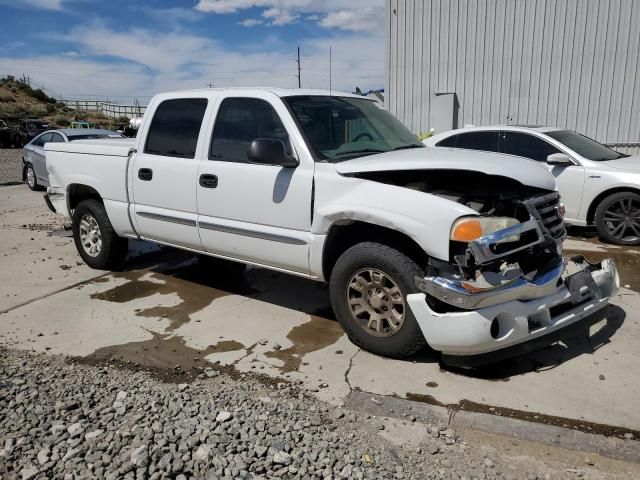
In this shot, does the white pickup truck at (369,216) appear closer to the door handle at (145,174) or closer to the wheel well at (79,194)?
the door handle at (145,174)

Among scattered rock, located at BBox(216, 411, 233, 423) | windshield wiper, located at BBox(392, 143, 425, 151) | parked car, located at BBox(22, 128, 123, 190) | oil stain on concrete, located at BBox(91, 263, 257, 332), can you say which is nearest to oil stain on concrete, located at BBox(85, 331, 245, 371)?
oil stain on concrete, located at BBox(91, 263, 257, 332)

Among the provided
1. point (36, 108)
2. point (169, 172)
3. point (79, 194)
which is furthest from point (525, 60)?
Result: point (36, 108)

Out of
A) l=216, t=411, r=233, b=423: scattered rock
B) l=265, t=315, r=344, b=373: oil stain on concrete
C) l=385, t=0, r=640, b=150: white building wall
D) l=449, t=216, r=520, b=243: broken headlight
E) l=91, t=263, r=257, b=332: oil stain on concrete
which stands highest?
l=385, t=0, r=640, b=150: white building wall

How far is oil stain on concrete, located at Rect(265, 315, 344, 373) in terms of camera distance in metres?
4.10

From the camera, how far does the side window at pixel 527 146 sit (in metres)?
7.73

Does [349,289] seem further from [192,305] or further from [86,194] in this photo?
[86,194]

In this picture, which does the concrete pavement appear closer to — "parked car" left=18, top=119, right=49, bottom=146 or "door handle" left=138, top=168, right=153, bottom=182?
"door handle" left=138, top=168, right=153, bottom=182

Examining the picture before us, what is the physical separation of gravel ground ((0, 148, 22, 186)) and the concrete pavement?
35.4ft

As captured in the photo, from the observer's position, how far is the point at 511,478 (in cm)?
268

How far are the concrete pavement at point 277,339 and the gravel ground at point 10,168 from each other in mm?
10804

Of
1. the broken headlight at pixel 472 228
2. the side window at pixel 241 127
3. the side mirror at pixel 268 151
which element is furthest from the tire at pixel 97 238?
the broken headlight at pixel 472 228

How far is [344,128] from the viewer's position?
4598 millimetres

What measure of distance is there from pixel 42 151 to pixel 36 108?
51.1 metres

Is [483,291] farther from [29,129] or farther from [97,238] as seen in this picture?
[29,129]
